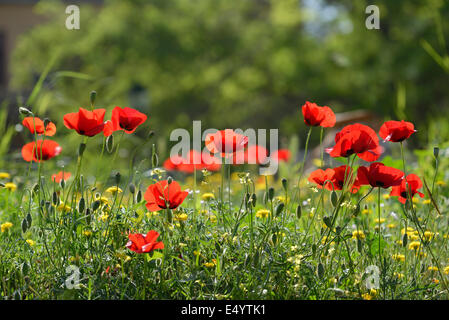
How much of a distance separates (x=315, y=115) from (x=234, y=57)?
425 inches

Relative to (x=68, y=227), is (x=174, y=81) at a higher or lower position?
higher

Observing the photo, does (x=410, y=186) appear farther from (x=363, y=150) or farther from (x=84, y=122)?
(x=84, y=122)

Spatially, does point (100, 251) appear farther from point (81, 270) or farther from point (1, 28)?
point (1, 28)

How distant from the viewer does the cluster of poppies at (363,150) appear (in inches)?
56.7

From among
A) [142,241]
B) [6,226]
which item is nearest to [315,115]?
[142,241]

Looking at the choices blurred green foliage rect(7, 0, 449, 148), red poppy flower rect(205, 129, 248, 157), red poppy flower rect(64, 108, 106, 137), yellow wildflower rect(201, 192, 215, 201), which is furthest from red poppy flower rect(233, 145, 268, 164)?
blurred green foliage rect(7, 0, 449, 148)

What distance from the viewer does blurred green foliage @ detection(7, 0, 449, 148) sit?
9.70 meters

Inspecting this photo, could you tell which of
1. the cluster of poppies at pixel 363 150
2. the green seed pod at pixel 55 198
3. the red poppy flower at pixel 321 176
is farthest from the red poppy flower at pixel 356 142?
the green seed pod at pixel 55 198

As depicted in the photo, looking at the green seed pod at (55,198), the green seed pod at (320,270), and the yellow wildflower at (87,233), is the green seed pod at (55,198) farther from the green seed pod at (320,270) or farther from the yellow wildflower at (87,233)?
the green seed pod at (320,270)

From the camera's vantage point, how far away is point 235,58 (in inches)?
A: 479

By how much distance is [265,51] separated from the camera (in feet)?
39.2

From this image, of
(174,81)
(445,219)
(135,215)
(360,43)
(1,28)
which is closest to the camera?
(135,215)
